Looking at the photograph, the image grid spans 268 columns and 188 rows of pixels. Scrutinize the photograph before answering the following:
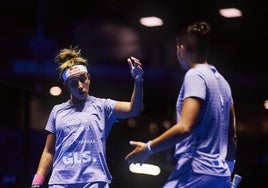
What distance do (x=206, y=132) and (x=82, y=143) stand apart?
3.16 ft

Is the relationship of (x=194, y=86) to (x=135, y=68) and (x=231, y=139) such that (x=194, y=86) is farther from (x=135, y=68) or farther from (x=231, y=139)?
(x=135, y=68)

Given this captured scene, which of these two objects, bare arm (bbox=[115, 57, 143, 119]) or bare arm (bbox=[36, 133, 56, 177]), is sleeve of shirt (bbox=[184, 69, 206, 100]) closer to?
bare arm (bbox=[115, 57, 143, 119])

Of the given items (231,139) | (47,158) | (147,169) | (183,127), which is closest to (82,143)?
(47,158)

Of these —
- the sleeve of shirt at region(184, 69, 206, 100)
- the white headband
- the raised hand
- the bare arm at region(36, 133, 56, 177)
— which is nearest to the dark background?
the bare arm at region(36, 133, 56, 177)

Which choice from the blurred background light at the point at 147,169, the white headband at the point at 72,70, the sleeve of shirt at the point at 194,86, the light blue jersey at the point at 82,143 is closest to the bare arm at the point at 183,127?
the sleeve of shirt at the point at 194,86

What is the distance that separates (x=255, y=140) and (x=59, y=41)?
9.28 feet

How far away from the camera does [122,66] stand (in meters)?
7.66

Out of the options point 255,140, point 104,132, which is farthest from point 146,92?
point 104,132

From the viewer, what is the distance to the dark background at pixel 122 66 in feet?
21.8

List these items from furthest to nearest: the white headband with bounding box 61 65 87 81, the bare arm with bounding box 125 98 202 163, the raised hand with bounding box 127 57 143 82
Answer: the white headband with bounding box 61 65 87 81 → the raised hand with bounding box 127 57 143 82 → the bare arm with bounding box 125 98 202 163

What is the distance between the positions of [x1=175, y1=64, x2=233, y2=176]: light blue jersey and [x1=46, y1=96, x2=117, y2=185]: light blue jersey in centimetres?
82

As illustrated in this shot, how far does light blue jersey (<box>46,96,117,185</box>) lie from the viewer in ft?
10.6

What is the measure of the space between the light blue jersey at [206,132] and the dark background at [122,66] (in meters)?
3.43

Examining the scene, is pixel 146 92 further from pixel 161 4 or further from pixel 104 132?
pixel 104 132
